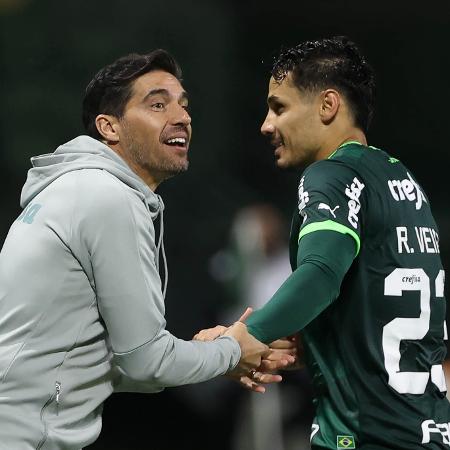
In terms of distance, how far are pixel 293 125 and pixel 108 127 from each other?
22.4 inches

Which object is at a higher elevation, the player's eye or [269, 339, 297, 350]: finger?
the player's eye

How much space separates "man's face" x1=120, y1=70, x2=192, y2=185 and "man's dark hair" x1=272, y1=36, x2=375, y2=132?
1.15ft

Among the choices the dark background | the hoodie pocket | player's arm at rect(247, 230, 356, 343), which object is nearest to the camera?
the hoodie pocket

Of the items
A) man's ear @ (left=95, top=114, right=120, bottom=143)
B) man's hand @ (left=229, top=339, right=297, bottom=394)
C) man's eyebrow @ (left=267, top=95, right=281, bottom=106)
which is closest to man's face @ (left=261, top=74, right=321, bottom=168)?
man's eyebrow @ (left=267, top=95, right=281, bottom=106)

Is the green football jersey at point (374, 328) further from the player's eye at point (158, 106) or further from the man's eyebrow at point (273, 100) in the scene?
the player's eye at point (158, 106)

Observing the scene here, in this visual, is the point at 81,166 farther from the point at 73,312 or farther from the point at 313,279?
the point at 313,279

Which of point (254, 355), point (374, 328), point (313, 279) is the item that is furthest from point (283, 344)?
point (313, 279)

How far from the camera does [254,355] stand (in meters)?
2.82

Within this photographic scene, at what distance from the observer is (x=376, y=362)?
264cm

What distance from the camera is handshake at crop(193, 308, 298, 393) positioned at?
2770 millimetres

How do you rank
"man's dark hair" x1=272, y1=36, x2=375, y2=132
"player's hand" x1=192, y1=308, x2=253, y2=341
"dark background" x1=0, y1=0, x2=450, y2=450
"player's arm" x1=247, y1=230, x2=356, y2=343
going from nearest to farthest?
"player's arm" x1=247, y1=230, x2=356, y2=343 → "player's hand" x1=192, y1=308, x2=253, y2=341 → "man's dark hair" x1=272, y1=36, x2=375, y2=132 → "dark background" x1=0, y1=0, x2=450, y2=450

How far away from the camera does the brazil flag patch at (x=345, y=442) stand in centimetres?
264

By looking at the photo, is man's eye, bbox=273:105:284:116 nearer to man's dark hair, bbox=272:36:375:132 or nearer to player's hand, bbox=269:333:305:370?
man's dark hair, bbox=272:36:375:132

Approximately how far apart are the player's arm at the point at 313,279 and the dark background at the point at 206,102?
2.60 meters
